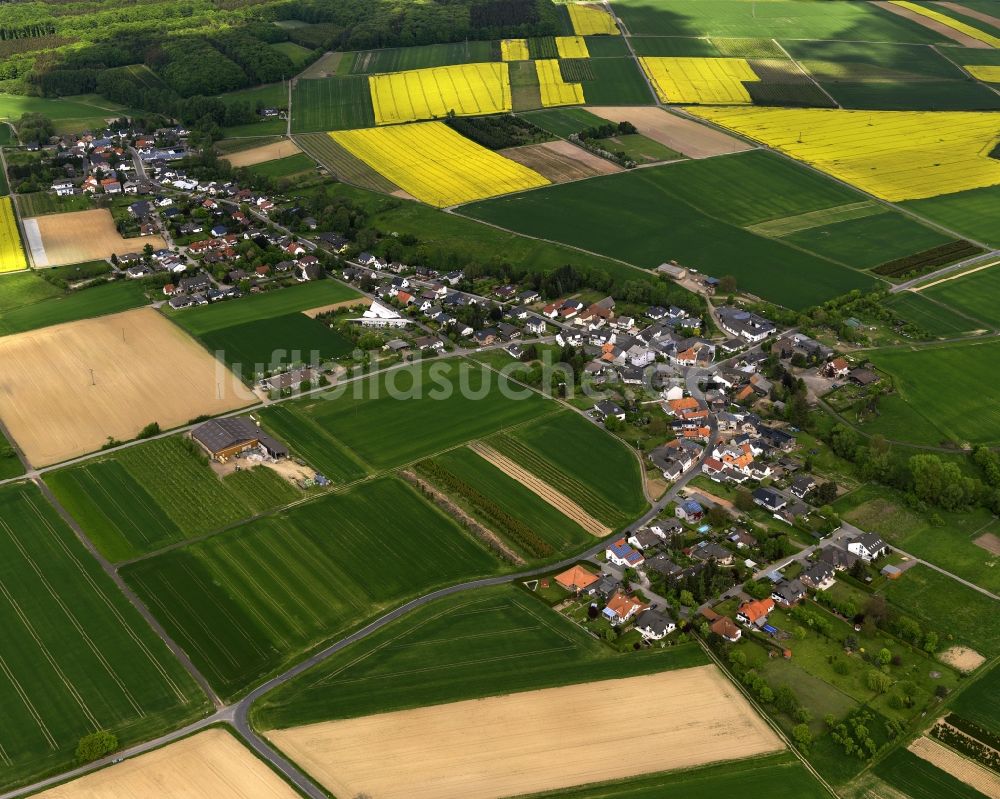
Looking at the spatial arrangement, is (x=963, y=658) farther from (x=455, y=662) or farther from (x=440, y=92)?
(x=440, y=92)

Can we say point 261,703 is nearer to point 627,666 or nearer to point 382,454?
point 627,666

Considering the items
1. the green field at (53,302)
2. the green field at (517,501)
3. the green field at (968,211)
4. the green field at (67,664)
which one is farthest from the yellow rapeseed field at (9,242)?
A: the green field at (968,211)

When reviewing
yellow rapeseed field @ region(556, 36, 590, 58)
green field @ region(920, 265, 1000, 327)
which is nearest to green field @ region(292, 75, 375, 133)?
yellow rapeseed field @ region(556, 36, 590, 58)

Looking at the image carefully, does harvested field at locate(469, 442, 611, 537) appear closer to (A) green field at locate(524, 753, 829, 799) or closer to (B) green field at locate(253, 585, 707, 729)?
Result: (B) green field at locate(253, 585, 707, 729)

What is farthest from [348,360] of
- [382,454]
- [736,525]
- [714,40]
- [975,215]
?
[714,40]

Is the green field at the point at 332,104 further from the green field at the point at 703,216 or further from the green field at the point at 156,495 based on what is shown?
the green field at the point at 156,495

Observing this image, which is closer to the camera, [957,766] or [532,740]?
[957,766]

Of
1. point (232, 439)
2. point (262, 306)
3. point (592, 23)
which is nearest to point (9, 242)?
point (262, 306)
